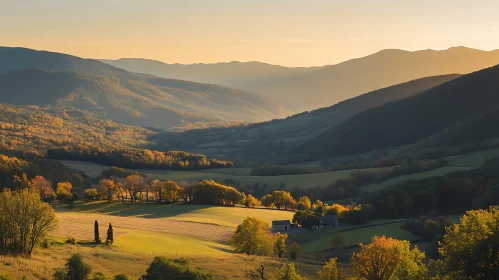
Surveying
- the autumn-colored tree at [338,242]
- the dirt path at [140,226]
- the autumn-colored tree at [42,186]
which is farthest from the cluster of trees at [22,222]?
the autumn-colored tree at [42,186]

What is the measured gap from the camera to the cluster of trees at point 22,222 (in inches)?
2825

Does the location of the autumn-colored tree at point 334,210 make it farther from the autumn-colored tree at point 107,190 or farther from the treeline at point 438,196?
the autumn-colored tree at point 107,190

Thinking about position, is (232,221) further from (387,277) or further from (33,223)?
(387,277)

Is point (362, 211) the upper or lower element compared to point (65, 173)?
lower

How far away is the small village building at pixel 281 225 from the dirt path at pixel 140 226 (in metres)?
12.6

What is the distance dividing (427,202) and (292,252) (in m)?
64.1

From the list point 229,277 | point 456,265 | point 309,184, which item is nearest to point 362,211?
point 309,184

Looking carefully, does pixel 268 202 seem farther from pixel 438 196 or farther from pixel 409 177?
pixel 409 177

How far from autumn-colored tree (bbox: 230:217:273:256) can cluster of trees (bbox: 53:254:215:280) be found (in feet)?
112

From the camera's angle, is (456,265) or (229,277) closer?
(456,265)

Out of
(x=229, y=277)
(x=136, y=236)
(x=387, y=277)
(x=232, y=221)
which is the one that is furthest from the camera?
(x=232, y=221)

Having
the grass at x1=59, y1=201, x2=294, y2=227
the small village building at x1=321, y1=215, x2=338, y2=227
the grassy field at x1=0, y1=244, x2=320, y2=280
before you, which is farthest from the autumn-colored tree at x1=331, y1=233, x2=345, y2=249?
the grass at x1=59, y1=201, x2=294, y2=227

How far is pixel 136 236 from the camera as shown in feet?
311

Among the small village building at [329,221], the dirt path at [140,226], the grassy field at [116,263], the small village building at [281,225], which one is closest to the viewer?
the grassy field at [116,263]
